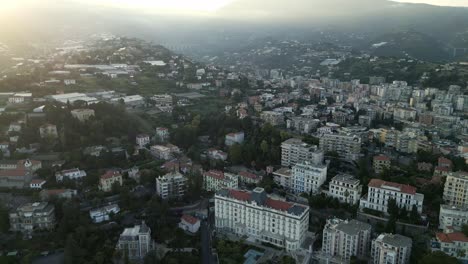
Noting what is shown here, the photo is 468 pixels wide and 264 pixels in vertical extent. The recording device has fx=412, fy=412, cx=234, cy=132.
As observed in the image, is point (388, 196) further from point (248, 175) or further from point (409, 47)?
point (409, 47)

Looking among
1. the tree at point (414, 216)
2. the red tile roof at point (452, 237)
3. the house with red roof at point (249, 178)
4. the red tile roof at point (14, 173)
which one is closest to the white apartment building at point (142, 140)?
the red tile roof at point (14, 173)

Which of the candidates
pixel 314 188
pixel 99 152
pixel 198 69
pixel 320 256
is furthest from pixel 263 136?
pixel 198 69

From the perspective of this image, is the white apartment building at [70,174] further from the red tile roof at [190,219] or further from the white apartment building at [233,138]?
the white apartment building at [233,138]

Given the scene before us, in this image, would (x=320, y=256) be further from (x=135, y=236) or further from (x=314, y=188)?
(x=135, y=236)

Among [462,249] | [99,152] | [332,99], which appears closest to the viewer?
[462,249]

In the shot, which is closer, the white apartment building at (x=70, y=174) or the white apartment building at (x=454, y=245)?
the white apartment building at (x=454, y=245)

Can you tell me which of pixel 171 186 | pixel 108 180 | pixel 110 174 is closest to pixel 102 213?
pixel 108 180
